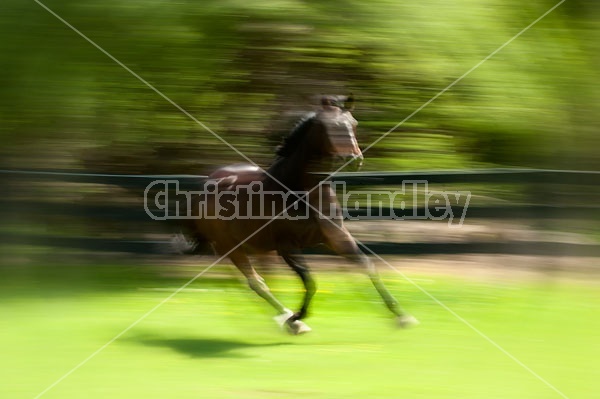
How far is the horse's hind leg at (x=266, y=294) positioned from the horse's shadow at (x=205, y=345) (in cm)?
21

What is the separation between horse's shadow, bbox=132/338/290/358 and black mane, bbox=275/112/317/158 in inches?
60.5

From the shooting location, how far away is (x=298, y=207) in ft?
20.8

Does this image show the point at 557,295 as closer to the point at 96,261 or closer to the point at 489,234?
the point at 489,234

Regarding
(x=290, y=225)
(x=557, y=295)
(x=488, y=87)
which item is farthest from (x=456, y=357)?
(x=488, y=87)

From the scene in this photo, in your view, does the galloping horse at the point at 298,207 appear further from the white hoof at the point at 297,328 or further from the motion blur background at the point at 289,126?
the motion blur background at the point at 289,126

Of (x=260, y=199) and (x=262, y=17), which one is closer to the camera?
(x=260, y=199)

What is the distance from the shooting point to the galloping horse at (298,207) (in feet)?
20.4

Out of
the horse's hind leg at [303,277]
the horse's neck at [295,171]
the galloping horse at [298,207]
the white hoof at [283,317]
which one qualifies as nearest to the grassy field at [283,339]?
the white hoof at [283,317]

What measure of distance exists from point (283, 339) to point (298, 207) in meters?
1.11

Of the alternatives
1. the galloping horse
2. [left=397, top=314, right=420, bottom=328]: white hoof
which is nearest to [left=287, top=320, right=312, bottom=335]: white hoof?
the galloping horse

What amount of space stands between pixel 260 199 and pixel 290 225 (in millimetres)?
328

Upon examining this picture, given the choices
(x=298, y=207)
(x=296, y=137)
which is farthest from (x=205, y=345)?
(x=296, y=137)

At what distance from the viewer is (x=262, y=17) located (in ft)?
28.3

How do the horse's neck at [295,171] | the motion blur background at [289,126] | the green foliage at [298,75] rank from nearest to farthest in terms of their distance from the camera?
the horse's neck at [295,171], the motion blur background at [289,126], the green foliage at [298,75]
